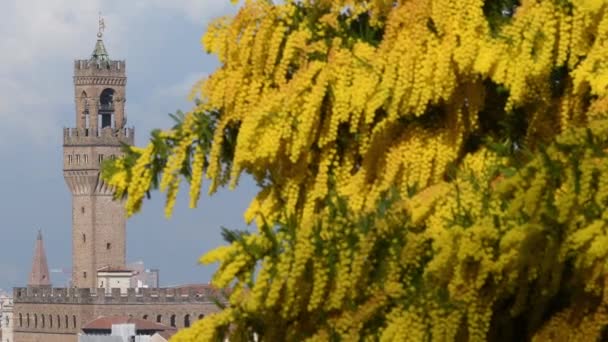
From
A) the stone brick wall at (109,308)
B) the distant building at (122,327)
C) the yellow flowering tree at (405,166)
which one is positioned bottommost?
the yellow flowering tree at (405,166)

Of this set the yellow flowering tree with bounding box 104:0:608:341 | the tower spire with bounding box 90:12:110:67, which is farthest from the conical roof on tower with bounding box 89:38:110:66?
the yellow flowering tree with bounding box 104:0:608:341

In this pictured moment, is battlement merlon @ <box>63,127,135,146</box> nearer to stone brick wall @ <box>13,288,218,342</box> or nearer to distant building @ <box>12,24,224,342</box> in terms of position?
distant building @ <box>12,24,224,342</box>

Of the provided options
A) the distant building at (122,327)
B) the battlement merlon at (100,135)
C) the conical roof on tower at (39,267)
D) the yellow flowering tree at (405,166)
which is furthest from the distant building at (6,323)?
the yellow flowering tree at (405,166)

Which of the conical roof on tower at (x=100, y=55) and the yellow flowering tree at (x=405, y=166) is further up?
the conical roof on tower at (x=100, y=55)

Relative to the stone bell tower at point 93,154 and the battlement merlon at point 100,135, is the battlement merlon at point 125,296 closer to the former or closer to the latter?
the stone bell tower at point 93,154

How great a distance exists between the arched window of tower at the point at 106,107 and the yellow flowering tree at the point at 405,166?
11011 centimetres

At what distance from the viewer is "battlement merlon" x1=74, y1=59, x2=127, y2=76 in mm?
122062

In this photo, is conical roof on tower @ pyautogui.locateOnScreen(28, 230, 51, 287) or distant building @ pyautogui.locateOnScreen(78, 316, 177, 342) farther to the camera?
conical roof on tower @ pyautogui.locateOnScreen(28, 230, 51, 287)

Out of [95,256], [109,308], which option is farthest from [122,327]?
[95,256]

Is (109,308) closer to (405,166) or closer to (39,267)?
(39,267)

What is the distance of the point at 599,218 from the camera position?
9.08 m

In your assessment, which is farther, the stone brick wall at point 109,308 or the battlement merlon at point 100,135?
the battlement merlon at point 100,135

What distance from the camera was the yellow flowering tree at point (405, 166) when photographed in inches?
368

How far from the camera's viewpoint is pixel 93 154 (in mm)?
121625
